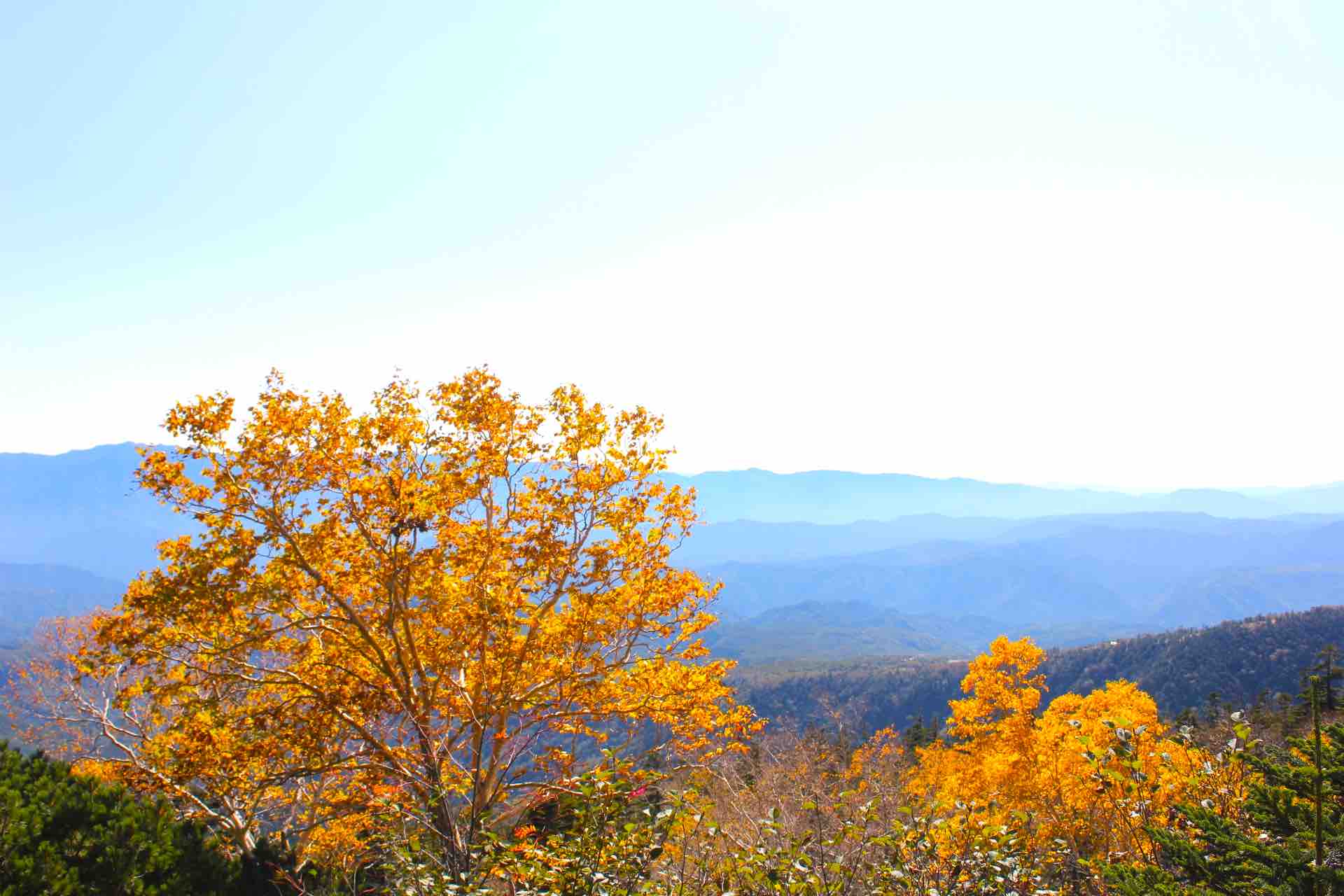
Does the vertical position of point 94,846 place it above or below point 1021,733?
above

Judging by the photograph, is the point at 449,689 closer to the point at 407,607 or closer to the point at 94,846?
the point at 407,607

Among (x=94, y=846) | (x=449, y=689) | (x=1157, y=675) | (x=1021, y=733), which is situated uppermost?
(x=449, y=689)

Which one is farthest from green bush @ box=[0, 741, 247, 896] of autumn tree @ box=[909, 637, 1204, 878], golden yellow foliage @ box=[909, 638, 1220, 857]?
golden yellow foliage @ box=[909, 638, 1220, 857]

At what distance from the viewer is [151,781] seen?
8695mm

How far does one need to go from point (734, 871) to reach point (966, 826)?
1746 millimetres

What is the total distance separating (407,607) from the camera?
9.30m

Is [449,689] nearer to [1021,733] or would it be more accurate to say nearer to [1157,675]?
[1021,733]

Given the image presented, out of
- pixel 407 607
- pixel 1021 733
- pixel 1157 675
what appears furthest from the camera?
pixel 1157 675

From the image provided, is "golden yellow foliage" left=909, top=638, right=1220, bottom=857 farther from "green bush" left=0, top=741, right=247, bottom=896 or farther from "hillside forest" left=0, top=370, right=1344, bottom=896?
"green bush" left=0, top=741, right=247, bottom=896

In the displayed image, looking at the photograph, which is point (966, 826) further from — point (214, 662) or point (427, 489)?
point (214, 662)

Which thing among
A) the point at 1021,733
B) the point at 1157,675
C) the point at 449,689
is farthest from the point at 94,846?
the point at 1157,675

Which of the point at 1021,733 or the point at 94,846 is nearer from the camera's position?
the point at 94,846

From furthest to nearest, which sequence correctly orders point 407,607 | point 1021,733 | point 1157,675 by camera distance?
1. point 1157,675
2. point 1021,733
3. point 407,607

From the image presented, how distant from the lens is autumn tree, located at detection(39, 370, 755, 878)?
8195mm
